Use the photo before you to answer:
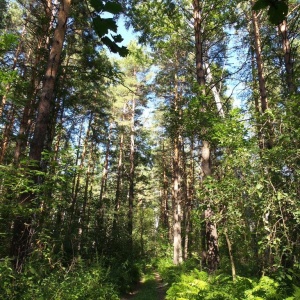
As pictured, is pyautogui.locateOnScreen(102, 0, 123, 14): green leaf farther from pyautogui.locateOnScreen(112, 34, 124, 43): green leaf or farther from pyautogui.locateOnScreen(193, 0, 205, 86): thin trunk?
pyautogui.locateOnScreen(193, 0, 205, 86): thin trunk

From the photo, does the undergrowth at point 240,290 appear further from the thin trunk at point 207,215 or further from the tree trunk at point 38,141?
the tree trunk at point 38,141

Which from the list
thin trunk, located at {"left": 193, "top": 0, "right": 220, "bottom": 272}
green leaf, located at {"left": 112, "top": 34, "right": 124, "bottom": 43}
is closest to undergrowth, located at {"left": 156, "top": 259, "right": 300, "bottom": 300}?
thin trunk, located at {"left": 193, "top": 0, "right": 220, "bottom": 272}

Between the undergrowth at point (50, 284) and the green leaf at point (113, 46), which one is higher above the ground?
the green leaf at point (113, 46)

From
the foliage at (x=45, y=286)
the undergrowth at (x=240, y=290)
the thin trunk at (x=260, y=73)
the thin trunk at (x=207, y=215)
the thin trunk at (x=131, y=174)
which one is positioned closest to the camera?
the foliage at (x=45, y=286)

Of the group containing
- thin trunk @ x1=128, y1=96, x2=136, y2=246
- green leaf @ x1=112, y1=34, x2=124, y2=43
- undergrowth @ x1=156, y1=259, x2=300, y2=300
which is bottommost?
undergrowth @ x1=156, y1=259, x2=300, y2=300

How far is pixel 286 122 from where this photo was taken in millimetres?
5578

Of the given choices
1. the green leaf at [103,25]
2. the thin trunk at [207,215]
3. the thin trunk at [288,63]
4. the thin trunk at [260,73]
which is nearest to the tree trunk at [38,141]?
the green leaf at [103,25]

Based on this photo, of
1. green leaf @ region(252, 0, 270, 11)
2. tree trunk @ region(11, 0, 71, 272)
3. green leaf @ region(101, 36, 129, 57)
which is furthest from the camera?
tree trunk @ region(11, 0, 71, 272)

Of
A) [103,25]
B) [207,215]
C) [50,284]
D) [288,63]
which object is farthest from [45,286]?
[288,63]

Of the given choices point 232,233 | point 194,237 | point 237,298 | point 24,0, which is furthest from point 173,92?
point 237,298

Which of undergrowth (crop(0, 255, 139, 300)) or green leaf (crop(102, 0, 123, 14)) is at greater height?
green leaf (crop(102, 0, 123, 14))

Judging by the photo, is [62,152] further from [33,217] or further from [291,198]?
[291,198]

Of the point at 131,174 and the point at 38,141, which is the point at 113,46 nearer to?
the point at 38,141

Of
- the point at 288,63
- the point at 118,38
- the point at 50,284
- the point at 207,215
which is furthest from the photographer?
the point at 288,63
